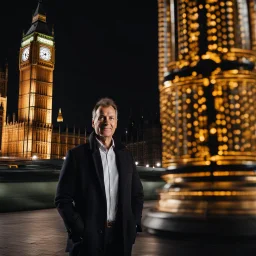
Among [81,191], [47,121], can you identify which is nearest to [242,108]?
[81,191]

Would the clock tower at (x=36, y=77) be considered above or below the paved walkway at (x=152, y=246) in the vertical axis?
above

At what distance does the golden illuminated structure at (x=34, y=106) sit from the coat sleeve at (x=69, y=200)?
53.2 m

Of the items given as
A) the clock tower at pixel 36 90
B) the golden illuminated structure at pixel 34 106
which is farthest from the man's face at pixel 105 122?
the clock tower at pixel 36 90

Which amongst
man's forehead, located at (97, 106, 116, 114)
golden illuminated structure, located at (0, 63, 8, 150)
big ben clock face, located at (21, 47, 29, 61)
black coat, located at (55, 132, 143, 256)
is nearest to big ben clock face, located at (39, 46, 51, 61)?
big ben clock face, located at (21, 47, 29, 61)

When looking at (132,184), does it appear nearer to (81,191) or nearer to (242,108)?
(81,191)

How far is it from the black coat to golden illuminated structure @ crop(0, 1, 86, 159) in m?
53.2

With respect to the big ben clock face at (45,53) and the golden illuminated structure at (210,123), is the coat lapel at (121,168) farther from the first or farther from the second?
the big ben clock face at (45,53)

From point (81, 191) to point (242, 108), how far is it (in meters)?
3.08

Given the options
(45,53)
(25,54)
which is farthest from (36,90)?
(25,54)

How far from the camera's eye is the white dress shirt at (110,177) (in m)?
2.25

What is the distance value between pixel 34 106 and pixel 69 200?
55.3 m

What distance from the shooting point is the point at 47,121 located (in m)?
57.4

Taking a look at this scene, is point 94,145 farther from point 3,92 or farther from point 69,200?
point 3,92

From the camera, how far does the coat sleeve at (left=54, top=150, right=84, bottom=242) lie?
81.1 inches
